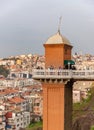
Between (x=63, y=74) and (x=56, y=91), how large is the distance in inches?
26.6

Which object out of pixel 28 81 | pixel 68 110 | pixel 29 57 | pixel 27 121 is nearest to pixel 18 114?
pixel 27 121

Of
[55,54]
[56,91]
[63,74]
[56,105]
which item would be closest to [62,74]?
[63,74]

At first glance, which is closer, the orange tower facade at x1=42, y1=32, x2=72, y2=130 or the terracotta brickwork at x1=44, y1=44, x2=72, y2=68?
the orange tower facade at x1=42, y1=32, x2=72, y2=130

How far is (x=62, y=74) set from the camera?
52.4 feet

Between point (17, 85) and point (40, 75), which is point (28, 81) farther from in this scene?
point (40, 75)

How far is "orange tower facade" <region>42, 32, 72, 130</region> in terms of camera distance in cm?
1594

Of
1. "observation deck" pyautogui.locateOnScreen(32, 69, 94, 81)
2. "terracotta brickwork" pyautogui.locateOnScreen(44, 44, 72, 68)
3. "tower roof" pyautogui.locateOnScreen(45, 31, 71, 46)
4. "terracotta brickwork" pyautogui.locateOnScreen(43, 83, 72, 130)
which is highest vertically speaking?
"tower roof" pyautogui.locateOnScreen(45, 31, 71, 46)

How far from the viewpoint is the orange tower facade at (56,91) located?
15.9m

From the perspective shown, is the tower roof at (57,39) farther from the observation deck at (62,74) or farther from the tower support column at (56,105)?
the tower support column at (56,105)

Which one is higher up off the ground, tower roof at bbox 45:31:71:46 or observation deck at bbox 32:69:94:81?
tower roof at bbox 45:31:71:46

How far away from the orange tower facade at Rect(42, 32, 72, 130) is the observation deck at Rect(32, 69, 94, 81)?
5.8 inches

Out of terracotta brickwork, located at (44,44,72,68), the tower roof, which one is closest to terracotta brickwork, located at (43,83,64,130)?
terracotta brickwork, located at (44,44,72,68)

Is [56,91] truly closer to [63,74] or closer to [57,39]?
[63,74]

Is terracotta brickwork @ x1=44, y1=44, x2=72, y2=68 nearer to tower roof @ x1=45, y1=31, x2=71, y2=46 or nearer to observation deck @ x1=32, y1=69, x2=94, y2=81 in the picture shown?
tower roof @ x1=45, y1=31, x2=71, y2=46
